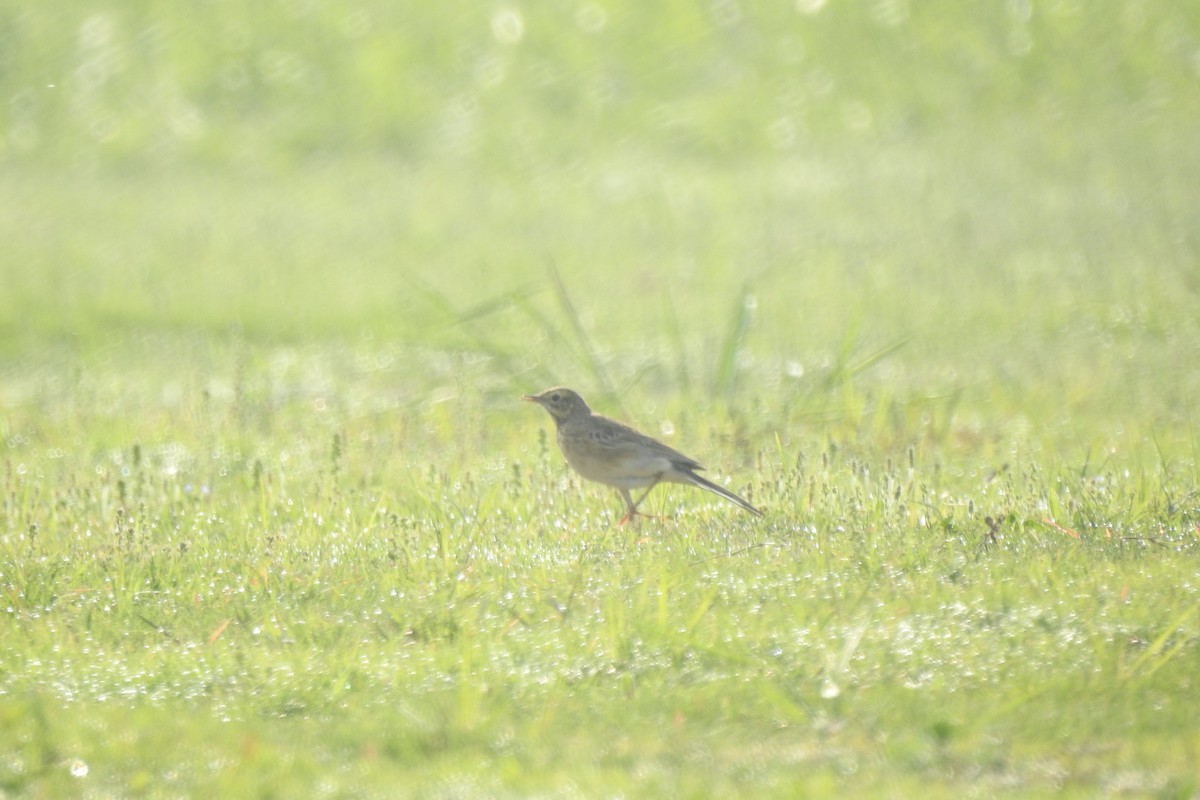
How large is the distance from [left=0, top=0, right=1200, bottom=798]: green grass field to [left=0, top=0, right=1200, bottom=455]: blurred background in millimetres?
73

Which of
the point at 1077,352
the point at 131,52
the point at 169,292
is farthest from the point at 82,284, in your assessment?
the point at 1077,352

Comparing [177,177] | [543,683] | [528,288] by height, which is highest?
[177,177]

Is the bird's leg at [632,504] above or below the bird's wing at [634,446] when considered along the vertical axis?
below

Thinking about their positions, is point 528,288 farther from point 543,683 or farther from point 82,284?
point 543,683

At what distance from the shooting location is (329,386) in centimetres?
1234

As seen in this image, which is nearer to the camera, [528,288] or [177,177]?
[528,288]

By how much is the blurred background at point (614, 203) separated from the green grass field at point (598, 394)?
0.24ft

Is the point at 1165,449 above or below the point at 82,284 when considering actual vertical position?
below

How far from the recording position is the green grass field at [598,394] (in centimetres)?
575

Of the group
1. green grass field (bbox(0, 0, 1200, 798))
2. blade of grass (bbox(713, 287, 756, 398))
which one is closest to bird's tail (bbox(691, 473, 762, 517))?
green grass field (bbox(0, 0, 1200, 798))

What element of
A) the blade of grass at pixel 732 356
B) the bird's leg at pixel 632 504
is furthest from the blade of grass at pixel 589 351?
the bird's leg at pixel 632 504

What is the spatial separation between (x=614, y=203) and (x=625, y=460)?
10.3 m

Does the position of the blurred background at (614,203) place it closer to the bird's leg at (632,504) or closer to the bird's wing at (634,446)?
the bird's wing at (634,446)

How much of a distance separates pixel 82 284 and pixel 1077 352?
29.9 ft
